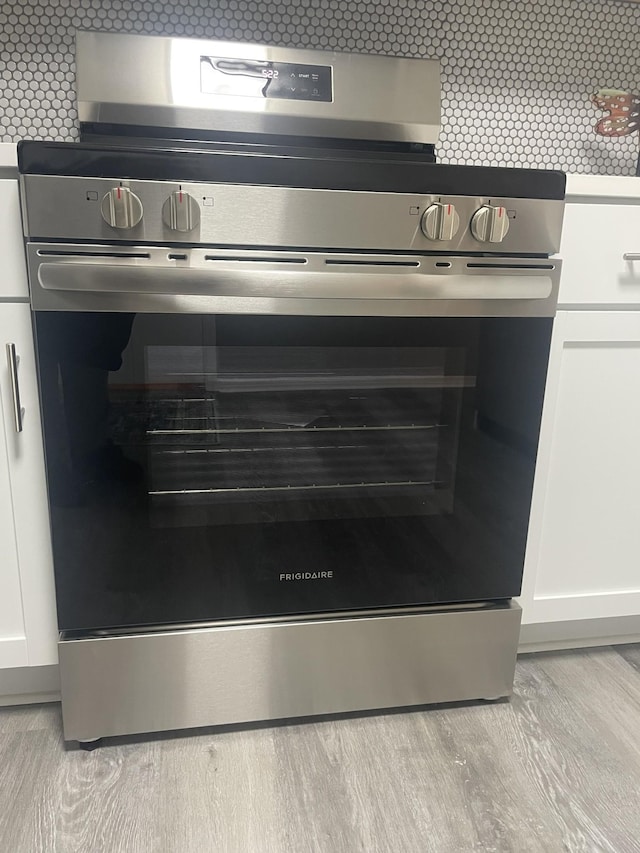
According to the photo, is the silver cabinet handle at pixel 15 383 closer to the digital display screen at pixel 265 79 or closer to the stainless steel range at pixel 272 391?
the stainless steel range at pixel 272 391

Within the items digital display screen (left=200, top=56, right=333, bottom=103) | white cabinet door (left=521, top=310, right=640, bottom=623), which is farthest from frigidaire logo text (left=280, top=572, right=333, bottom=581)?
digital display screen (left=200, top=56, right=333, bottom=103)

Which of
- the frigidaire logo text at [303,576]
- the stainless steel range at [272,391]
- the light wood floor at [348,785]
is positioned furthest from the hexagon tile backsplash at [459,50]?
the light wood floor at [348,785]

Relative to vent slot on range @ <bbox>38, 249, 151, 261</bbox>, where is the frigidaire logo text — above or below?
below

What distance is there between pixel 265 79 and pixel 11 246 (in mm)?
585

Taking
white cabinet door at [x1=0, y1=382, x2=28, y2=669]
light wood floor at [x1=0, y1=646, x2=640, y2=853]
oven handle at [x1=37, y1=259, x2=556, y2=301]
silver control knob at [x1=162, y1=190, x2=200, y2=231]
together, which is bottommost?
light wood floor at [x1=0, y1=646, x2=640, y2=853]

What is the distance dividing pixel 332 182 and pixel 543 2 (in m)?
0.87

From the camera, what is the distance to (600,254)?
1093 mm

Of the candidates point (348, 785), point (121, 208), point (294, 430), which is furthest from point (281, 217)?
point (348, 785)

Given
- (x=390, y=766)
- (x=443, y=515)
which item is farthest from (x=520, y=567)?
(x=390, y=766)

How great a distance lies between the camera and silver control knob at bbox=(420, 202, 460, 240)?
0.95 meters

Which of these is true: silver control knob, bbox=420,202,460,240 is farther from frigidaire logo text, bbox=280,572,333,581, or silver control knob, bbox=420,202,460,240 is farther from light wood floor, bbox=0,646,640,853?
light wood floor, bbox=0,646,640,853

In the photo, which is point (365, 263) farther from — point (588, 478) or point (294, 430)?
point (588, 478)

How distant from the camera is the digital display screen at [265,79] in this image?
1.18 meters

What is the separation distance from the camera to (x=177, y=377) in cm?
95
